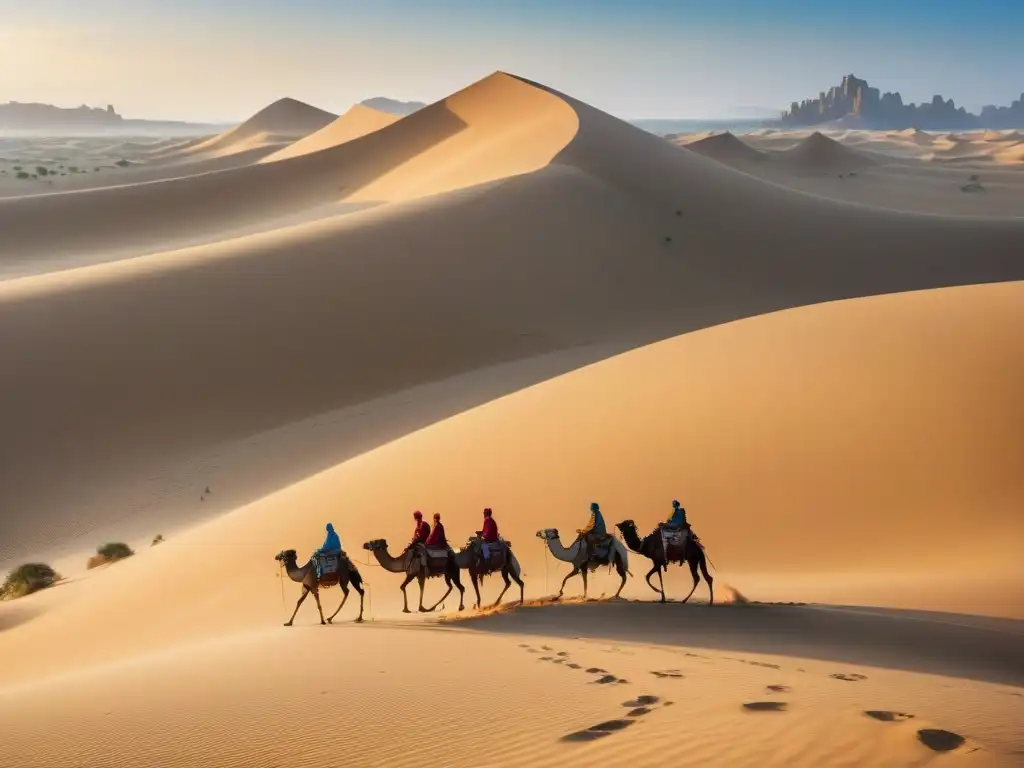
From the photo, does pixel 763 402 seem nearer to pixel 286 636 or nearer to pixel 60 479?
pixel 286 636

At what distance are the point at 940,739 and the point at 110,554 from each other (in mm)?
14619

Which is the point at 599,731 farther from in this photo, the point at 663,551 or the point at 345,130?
the point at 345,130

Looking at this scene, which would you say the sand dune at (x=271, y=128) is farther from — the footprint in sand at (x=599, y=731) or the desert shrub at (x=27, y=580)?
the footprint in sand at (x=599, y=731)

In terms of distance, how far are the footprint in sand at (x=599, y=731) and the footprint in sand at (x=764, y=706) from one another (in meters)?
0.81

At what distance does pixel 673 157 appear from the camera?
53938mm

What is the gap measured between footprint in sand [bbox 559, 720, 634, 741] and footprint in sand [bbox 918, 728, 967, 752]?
5.71 feet

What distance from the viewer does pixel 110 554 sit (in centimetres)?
1681

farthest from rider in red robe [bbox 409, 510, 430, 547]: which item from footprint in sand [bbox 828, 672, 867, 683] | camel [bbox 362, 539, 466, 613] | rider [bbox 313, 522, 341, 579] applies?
footprint in sand [bbox 828, 672, 867, 683]

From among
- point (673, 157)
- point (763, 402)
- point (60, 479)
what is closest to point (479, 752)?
point (763, 402)

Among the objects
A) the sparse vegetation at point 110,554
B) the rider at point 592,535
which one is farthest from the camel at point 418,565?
the sparse vegetation at point 110,554

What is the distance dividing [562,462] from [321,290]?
17.8 meters

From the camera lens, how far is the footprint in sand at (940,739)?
552 centimetres

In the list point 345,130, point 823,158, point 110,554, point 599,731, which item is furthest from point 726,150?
point 599,731

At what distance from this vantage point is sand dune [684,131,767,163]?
110188 millimetres
